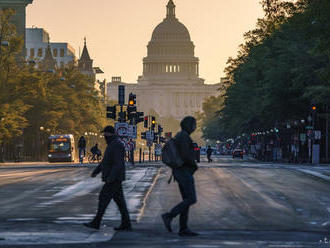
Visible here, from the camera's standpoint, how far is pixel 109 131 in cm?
1950

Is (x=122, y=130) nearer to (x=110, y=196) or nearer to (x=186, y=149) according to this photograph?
(x=110, y=196)

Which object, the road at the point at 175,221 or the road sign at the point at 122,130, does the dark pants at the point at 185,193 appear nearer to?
the road at the point at 175,221

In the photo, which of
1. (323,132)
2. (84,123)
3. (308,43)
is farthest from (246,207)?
(84,123)

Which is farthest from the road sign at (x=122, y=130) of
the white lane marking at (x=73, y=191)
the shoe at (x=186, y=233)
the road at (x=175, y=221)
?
the shoe at (x=186, y=233)

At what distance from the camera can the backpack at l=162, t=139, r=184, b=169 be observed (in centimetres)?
1786

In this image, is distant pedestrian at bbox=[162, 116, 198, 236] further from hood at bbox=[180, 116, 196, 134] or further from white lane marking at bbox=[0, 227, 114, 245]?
white lane marking at bbox=[0, 227, 114, 245]

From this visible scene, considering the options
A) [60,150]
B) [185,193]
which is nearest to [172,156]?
[185,193]

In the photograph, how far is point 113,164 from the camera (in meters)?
19.0

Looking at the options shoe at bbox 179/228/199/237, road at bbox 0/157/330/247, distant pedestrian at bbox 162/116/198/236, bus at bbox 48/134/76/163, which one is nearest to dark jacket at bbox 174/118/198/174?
distant pedestrian at bbox 162/116/198/236

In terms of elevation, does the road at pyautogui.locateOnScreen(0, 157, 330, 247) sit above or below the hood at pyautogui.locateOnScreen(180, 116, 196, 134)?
below

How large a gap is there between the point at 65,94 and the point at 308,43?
1578 inches

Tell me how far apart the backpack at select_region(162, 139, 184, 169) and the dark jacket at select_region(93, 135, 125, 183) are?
1305 mm

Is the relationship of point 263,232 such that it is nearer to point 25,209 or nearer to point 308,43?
point 25,209

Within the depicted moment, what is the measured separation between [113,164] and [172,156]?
155cm
